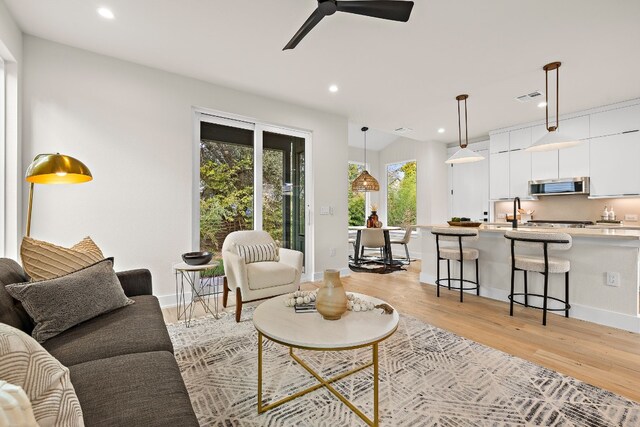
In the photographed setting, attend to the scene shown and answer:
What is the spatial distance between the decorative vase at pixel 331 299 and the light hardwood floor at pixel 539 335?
1.58 metres

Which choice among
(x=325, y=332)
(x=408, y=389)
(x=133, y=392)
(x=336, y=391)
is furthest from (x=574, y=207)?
(x=133, y=392)

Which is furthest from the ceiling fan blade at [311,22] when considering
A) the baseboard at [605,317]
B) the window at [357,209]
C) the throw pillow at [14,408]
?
the window at [357,209]

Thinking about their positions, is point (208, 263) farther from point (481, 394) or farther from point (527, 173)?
point (527, 173)

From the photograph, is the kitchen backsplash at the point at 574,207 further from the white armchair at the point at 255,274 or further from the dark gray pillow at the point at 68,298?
the dark gray pillow at the point at 68,298

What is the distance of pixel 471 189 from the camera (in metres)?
6.58

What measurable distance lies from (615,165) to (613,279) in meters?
2.72

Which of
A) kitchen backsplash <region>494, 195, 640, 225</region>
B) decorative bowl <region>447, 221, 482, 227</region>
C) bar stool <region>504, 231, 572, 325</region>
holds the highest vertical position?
kitchen backsplash <region>494, 195, 640, 225</region>

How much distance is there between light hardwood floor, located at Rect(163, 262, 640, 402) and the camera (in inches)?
81.1

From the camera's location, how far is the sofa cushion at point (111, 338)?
1.36 metres

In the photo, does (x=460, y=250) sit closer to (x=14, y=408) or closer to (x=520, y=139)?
(x=520, y=139)

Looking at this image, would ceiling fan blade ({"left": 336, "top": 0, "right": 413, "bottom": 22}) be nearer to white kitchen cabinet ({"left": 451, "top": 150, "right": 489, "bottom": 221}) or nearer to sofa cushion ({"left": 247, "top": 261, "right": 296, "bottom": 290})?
sofa cushion ({"left": 247, "top": 261, "right": 296, "bottom": 290})

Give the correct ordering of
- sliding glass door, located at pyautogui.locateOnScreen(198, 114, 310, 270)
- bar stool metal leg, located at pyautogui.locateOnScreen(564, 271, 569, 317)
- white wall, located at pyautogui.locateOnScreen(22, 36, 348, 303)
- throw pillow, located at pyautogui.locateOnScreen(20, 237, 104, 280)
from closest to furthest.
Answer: throw pillow, located at pyautogui.locateOnScreen(20, 237, 104, 280) → white wall, located at pyautogui.locateOnScreen(22, 36, 348, 303) → bar stool metal leg, located at pyautogui.locateOnScreen(564, 271, 569, 317) → sliding glass door, located at pyautogui.locateOnScreen(198, 114, 310, 270)

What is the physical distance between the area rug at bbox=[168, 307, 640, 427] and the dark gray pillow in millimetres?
729

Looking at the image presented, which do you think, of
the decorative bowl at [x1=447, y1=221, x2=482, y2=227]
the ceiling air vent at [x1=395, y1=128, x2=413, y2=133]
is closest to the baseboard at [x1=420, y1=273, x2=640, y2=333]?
the decorative bowl at [x1=447, y1=221, x2=482, y2=227]
